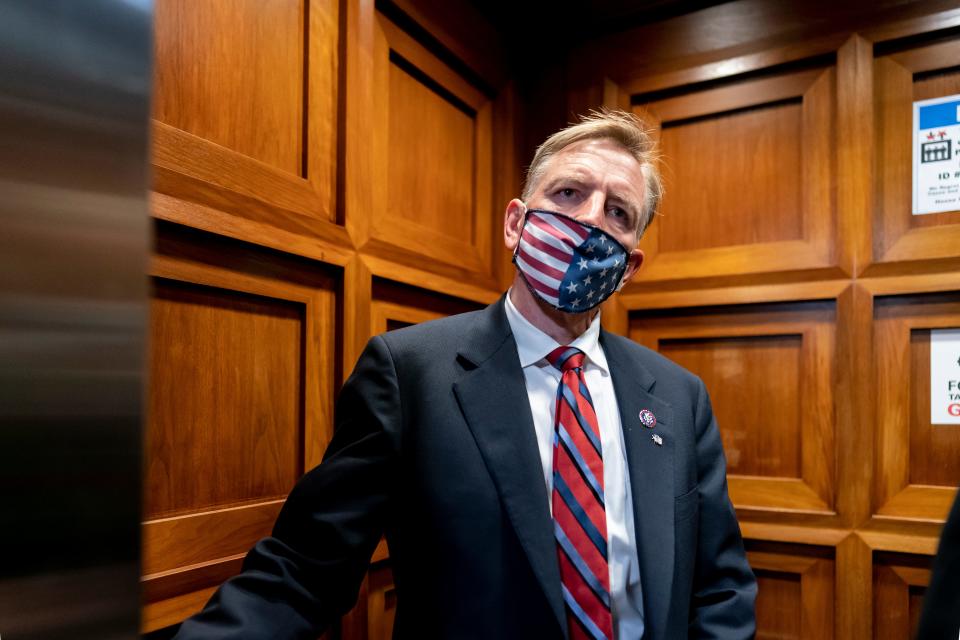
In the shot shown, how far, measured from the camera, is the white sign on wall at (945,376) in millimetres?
1608

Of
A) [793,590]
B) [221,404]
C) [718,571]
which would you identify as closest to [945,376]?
[793,590]

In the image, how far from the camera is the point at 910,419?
164 cm

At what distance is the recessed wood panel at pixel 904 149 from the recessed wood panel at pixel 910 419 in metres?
0.14

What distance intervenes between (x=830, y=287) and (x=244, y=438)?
153cm

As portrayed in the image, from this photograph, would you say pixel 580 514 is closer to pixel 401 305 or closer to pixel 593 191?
pixel 593 191

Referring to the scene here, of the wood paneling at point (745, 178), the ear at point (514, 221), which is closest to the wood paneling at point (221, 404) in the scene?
the ear at point (514, 221)

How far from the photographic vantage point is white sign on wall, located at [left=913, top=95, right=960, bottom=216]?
1.63 metres

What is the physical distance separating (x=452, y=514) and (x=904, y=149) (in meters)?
1.54

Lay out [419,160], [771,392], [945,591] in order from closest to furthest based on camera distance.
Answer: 1. [945,591]
2. [419,160]
3. [771,392]

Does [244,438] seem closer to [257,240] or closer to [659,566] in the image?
[257,240]

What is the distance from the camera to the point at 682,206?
6.40ft

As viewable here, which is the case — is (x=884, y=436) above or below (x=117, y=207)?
below

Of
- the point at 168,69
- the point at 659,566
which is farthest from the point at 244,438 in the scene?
the point at 659,566

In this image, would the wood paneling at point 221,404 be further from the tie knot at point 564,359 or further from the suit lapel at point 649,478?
the suit lapel at point 649,478
